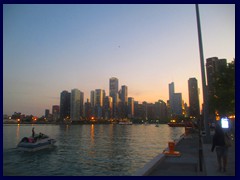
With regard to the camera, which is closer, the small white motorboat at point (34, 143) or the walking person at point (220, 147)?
the walking person at point (220, 147)

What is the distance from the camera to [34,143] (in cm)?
3222

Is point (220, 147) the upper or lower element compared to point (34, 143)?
upper

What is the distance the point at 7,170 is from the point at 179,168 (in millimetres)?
14829

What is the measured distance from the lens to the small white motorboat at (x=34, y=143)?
3164cm

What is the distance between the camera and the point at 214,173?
34.6 ft

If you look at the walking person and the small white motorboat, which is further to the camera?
the small white motorboat

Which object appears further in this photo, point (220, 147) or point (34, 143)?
point (34, 143)

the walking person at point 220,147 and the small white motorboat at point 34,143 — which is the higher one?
the walking person at point 220,147

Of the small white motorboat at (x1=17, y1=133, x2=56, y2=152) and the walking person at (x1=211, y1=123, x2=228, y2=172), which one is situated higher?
the walking person at (x1=211, y1=123, x2=228, y2=172)

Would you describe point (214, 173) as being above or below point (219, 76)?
below

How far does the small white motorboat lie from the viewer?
3164 cm
